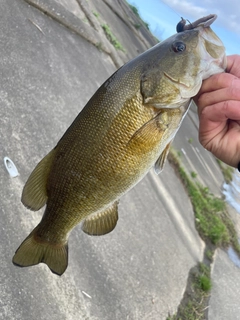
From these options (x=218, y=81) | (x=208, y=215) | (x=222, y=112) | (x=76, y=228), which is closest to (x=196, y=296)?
(x=76, y=228)

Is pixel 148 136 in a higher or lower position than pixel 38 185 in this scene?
higher

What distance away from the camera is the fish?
1.87 metres

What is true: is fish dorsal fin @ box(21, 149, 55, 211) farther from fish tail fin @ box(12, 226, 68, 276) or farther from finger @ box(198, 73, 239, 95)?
finger @ box(198, 73, 239, 95)

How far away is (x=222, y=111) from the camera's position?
194 centimetres

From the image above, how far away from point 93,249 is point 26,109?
1.50 metres

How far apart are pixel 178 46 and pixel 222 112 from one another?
0.40 m

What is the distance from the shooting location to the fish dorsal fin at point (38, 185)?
6.36ft

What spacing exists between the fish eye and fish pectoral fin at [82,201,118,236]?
843mm

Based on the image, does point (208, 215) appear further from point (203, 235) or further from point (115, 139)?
point (115, 139)

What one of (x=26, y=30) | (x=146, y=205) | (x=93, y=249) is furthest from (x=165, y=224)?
(x=26, y=30)

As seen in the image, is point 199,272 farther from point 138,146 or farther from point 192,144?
point 192,144

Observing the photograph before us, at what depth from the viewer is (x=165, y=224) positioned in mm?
5191

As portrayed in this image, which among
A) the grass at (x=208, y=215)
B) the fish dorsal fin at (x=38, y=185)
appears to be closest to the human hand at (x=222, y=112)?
the fish dorsal fin at (x=38, y=185)

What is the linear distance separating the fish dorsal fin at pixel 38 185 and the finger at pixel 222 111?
0.80 m
